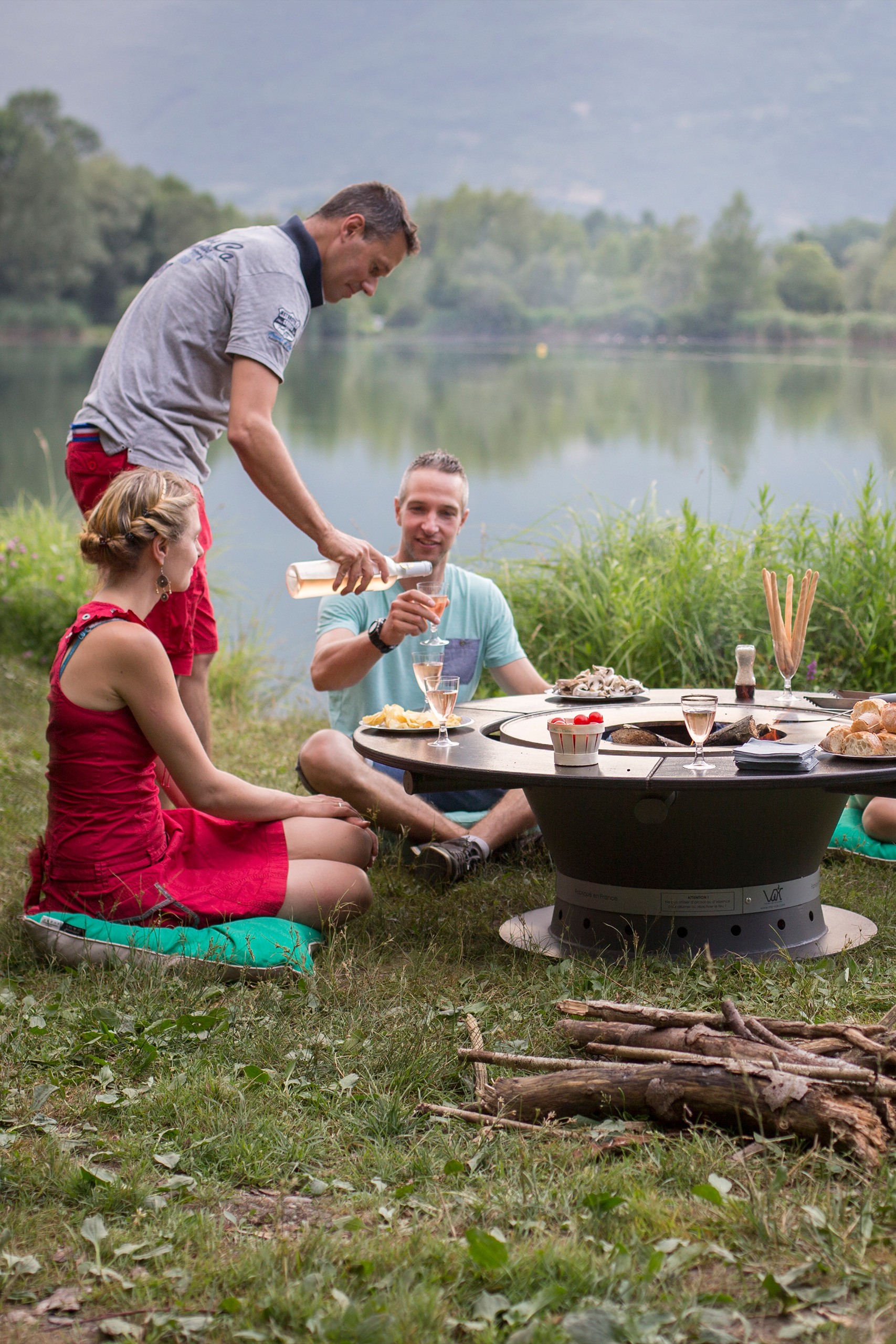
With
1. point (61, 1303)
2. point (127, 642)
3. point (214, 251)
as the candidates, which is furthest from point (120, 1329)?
point (214, 251)

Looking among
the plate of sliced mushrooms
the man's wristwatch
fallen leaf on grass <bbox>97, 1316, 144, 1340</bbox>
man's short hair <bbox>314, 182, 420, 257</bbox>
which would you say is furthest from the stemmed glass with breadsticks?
fallen leaf on grass <bbox>97, 1316, 144, 1340</bbox>

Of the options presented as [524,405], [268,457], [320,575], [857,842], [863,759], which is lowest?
[857,842]

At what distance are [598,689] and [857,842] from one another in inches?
42.7

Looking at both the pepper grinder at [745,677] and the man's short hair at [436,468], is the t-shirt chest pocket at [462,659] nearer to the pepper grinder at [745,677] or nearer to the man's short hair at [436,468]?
the man's short hair at [436,468]

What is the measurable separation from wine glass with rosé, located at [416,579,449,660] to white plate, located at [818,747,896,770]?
37.3 inches

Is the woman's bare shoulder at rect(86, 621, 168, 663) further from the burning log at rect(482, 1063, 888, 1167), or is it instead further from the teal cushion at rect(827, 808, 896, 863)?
the teal cushion at rect(827, 808, 896, 863)

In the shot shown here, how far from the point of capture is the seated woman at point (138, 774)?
2725 millimetres

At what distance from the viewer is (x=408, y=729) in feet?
9.91

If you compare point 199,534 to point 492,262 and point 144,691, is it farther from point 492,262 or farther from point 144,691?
point 492,262

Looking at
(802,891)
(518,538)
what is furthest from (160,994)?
(518,538)

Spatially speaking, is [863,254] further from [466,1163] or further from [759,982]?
[466,1163]

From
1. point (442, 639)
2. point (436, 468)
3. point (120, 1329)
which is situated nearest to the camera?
point (120, 1329)

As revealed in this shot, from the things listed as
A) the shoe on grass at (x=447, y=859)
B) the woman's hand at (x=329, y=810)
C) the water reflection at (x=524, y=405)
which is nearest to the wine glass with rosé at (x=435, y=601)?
the woman's hand at (x=329, y=810)

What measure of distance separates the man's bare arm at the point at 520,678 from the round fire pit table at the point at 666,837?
2.70ft
